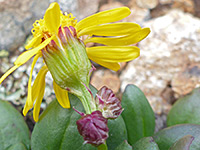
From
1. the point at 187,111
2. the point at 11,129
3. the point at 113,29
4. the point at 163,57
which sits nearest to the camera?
the point at 113,29

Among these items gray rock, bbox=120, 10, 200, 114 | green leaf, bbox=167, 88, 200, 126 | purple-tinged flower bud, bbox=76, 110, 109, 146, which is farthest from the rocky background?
purple-tinged flower bud, bbox=76, 110, 109, 146

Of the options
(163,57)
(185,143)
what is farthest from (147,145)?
(163,57)

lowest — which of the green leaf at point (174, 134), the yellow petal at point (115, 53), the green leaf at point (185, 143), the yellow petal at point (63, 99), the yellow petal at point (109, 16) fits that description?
the green leaf at point (174, 134)

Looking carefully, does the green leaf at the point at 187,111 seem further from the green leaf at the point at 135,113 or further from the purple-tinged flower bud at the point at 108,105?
the purple-tinged flower bud at the point at 108,105

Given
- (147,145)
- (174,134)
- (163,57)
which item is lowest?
(163,57)

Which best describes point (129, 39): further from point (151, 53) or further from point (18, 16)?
point (18, 16)

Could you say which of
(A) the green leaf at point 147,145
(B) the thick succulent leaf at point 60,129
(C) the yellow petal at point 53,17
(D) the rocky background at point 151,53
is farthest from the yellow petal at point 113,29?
(D) the rocky background at point 151,53

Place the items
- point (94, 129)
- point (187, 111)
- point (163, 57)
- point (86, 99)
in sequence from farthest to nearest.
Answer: point (163, 57) → point (187, 111) → point (86, 99) → point (94, 129)
